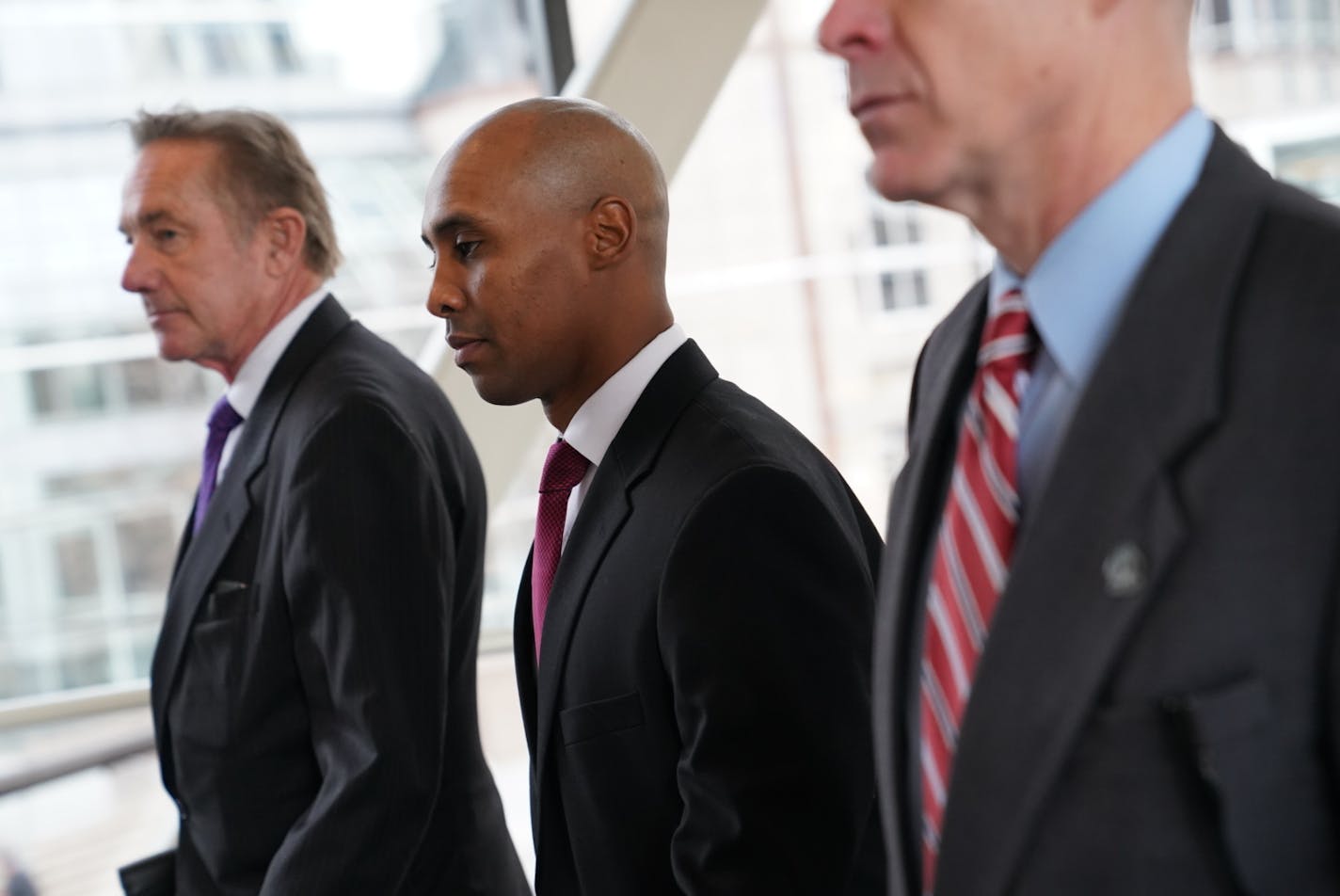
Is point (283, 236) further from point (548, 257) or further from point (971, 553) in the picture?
point (971, 553)

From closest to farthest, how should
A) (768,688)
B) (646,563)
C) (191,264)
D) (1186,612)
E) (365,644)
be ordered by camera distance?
(1186,612), (768,688), (646,563), (365,644), (191,264)

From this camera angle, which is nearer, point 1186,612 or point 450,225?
point 1186,612

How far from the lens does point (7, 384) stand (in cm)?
1417

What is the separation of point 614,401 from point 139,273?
1146 mm

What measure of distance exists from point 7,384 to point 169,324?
1269 cm

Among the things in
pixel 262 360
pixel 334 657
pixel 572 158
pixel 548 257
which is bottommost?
pixel 334 657

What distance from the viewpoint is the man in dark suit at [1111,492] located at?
88 cm

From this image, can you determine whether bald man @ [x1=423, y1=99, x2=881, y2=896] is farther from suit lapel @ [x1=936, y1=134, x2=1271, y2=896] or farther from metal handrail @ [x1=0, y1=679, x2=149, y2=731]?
metal handrail @ [x1=0, y1=679, x2=149, y2=731]

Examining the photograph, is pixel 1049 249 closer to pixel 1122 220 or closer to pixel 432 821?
pixel 1122 220

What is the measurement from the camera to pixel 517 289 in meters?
1.91

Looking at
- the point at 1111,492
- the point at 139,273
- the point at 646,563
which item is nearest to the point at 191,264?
the point at 139,273

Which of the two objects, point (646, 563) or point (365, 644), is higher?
point (646, 563)

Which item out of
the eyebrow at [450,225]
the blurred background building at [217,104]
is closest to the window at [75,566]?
the blurred background building at [217,104]

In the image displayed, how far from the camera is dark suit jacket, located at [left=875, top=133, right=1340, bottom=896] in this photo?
877 mm
